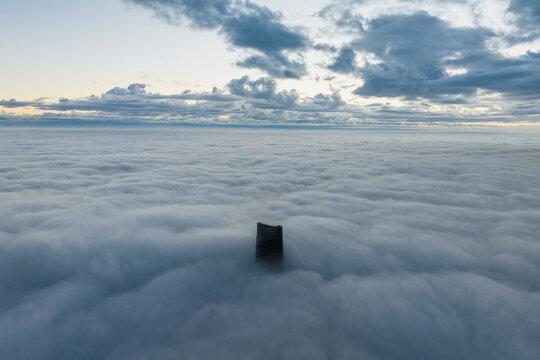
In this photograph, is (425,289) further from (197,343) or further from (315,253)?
(197,343)

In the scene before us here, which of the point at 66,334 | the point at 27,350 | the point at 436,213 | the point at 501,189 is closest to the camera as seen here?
the point at 27,350

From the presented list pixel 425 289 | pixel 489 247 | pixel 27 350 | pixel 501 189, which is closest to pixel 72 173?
pixel 27 350

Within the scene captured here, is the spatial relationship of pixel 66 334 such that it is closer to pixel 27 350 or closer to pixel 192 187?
pixel 27 350

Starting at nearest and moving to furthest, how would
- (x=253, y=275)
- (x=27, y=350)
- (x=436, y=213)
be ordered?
1. (x=27, y=350)
2. (x=253, y=275)
3. (x=436, y=213)

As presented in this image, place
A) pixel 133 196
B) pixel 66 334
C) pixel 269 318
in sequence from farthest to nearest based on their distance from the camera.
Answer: pixel 133 196 < pixel 269 318 < pixel 66 334

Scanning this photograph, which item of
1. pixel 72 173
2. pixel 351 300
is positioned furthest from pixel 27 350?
pixel 72 173

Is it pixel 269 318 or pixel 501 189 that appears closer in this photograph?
pixel 269 318
